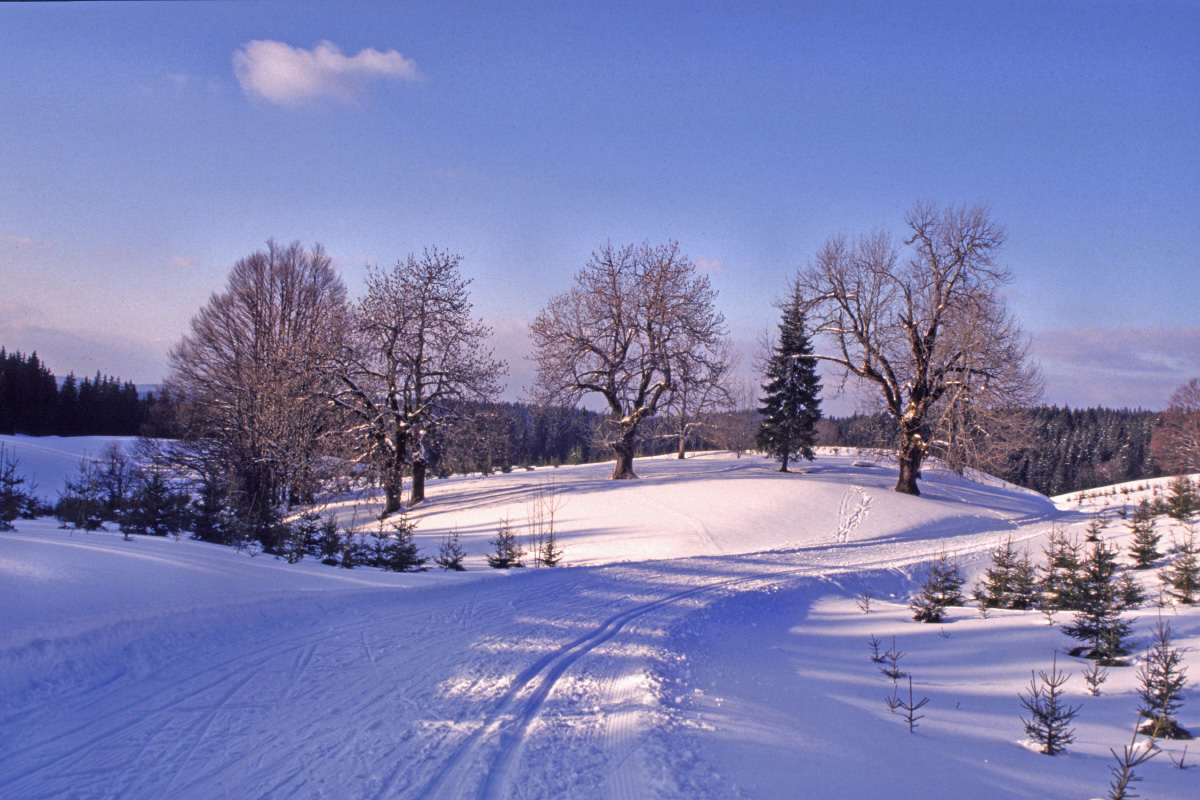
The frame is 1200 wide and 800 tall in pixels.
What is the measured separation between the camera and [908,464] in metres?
24.0

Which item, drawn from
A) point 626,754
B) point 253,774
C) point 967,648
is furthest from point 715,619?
point 253,774

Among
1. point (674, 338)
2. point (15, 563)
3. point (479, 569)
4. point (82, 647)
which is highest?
point (674, 338)

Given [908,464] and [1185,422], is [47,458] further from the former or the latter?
[1185,422]

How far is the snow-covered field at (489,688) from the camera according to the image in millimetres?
3691

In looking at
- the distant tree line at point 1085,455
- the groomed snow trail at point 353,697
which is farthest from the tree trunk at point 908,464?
the distant tree line at point 1085,455

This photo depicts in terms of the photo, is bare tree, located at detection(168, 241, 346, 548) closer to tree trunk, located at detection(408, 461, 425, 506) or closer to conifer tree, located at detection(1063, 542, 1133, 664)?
tree trunk, located at detection(408, 461, 425, 506)

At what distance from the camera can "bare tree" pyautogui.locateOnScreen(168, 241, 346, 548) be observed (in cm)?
1847

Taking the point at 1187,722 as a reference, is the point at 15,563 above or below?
above

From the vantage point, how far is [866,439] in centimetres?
2739

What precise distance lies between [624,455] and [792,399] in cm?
894

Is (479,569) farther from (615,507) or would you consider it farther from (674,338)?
(674,338)

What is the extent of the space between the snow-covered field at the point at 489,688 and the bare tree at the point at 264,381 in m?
4.84

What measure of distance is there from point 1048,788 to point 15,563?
8655 mm

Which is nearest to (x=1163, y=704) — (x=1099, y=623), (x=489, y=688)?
(x=1099, y=623)
